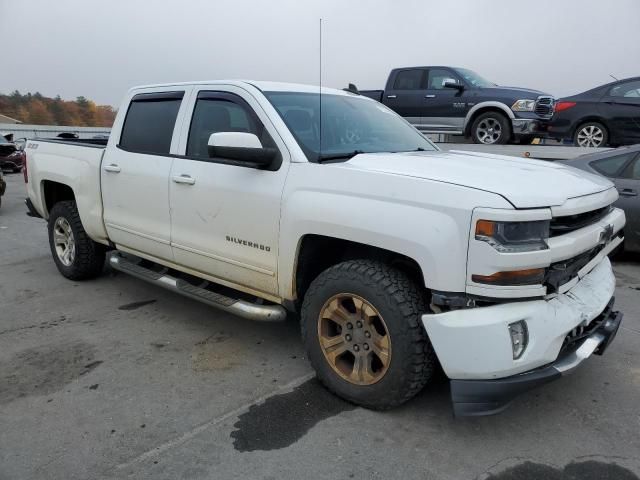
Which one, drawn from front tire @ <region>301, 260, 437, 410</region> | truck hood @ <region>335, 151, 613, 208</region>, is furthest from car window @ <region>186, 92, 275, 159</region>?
front tire @ <region>301, 260, 437, 410</region>

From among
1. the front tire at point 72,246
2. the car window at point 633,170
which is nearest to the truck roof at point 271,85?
the front tire at point 72,246

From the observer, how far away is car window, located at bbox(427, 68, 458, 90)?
984 centimetres

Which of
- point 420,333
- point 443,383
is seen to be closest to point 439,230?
point 420,333

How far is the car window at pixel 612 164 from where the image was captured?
6359 mm

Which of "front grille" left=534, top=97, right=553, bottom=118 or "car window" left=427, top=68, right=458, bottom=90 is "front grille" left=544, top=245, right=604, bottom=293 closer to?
"front grille" left=534, top=97, right=553, bottom=118

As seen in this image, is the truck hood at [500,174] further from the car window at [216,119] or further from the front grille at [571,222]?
the car window at [216,119]

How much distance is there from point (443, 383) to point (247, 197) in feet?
5.70

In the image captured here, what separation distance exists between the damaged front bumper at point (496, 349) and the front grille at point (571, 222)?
329mm

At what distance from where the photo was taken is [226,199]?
11.7 ft

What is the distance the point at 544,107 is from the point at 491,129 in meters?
0.94

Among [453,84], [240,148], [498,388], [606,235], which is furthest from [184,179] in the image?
[453,84]

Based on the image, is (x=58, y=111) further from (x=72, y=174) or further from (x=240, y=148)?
(x=240, y=148)

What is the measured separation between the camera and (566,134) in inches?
347

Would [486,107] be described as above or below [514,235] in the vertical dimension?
above
